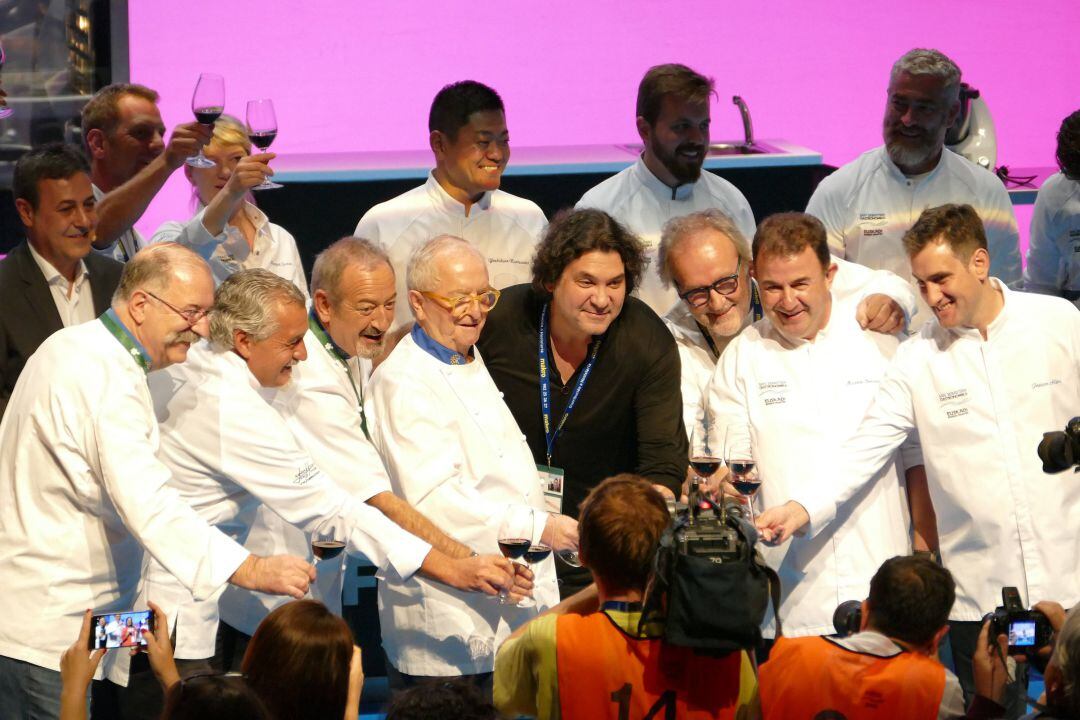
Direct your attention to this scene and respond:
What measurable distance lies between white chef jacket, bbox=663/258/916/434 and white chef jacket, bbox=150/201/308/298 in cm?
134

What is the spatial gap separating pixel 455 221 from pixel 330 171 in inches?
48.3

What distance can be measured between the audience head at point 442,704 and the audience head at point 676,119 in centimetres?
306

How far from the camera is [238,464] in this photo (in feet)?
11.6

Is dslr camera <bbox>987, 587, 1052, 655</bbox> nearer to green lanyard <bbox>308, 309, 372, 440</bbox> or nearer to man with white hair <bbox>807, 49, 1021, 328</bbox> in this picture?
green lanyard <bbox>308, 309, 372, 440</bbox>

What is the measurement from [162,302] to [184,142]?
1.36 metres

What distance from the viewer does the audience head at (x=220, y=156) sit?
199 inches

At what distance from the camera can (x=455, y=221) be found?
501cm

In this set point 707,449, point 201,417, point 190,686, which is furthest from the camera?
point 707,449

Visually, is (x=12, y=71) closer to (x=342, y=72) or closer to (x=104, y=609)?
(x=342, y=72)

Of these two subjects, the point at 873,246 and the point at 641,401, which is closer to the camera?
the point at 641,401

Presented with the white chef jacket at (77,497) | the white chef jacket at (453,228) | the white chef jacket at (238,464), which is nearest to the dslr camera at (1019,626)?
the white chef jacket at (238,464)

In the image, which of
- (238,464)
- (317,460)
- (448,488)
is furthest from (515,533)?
(238,464)

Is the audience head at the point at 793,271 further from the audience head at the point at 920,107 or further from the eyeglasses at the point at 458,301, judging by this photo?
the audience head at the point at 920,107

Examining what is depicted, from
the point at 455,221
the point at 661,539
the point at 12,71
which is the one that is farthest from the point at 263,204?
the point at 661,539
